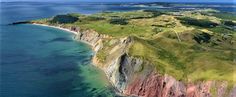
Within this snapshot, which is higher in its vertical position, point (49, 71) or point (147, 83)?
point (147, 83)

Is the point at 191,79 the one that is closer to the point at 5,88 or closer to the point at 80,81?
the point at 80,81

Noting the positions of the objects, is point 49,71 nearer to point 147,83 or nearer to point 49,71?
point 49,71

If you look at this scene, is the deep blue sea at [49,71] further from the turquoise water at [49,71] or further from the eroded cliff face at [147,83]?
the eroded cliff face at [147,83]

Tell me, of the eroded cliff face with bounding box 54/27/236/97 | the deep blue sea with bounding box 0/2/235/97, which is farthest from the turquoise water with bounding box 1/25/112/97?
the eroded cliff face with bounding box 54/27/236/97

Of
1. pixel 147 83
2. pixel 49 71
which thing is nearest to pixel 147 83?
pixel 147 83

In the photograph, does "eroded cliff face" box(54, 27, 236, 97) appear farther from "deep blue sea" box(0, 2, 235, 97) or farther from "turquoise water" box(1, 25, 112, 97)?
"turquoise water" box(1, 25, 112, 97)

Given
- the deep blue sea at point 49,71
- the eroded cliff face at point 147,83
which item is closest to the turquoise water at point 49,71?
the deep blue sea at point 49,71

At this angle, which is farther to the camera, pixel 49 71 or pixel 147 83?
pixel 49 71

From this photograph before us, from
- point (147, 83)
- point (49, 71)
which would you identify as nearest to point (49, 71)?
point (49, 71)

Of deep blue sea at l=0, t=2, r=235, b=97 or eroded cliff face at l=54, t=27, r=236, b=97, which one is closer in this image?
eroded cliff face at l=54, t=27, r=236, b=97
